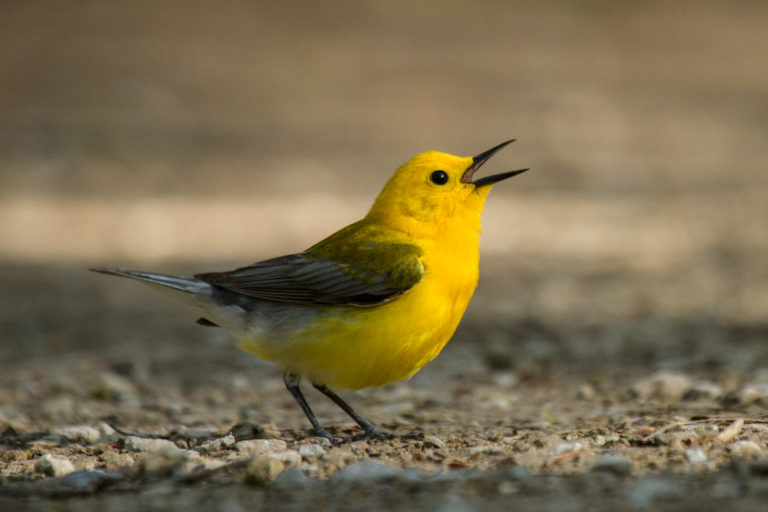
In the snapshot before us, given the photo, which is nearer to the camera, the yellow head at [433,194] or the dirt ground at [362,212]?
the dirt ground at [362,212]

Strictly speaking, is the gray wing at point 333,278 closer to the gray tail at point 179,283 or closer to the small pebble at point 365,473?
the gray tail at point 179,283

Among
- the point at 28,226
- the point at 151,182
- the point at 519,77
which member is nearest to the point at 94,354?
the point at 28,226

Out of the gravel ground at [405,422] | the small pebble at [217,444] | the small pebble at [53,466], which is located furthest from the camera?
the small pebble at [217,444]

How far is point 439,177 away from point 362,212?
5.59 metres

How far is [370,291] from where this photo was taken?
14.5 ft

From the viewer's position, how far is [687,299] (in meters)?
7.69

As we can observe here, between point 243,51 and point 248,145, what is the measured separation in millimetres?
5187

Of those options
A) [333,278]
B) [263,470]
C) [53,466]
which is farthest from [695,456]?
[53,466]

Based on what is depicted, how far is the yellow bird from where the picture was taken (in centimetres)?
434

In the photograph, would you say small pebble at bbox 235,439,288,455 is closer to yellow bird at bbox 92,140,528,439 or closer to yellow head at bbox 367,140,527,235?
yellow bird at bbox 92,140,528,439

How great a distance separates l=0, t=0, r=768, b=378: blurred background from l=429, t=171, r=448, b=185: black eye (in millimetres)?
1724

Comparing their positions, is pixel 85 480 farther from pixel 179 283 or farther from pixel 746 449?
pixel 746 449

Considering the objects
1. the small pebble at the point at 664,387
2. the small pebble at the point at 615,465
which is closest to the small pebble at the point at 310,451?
the small pebble at the point at 615,465

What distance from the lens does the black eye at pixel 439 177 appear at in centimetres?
490
